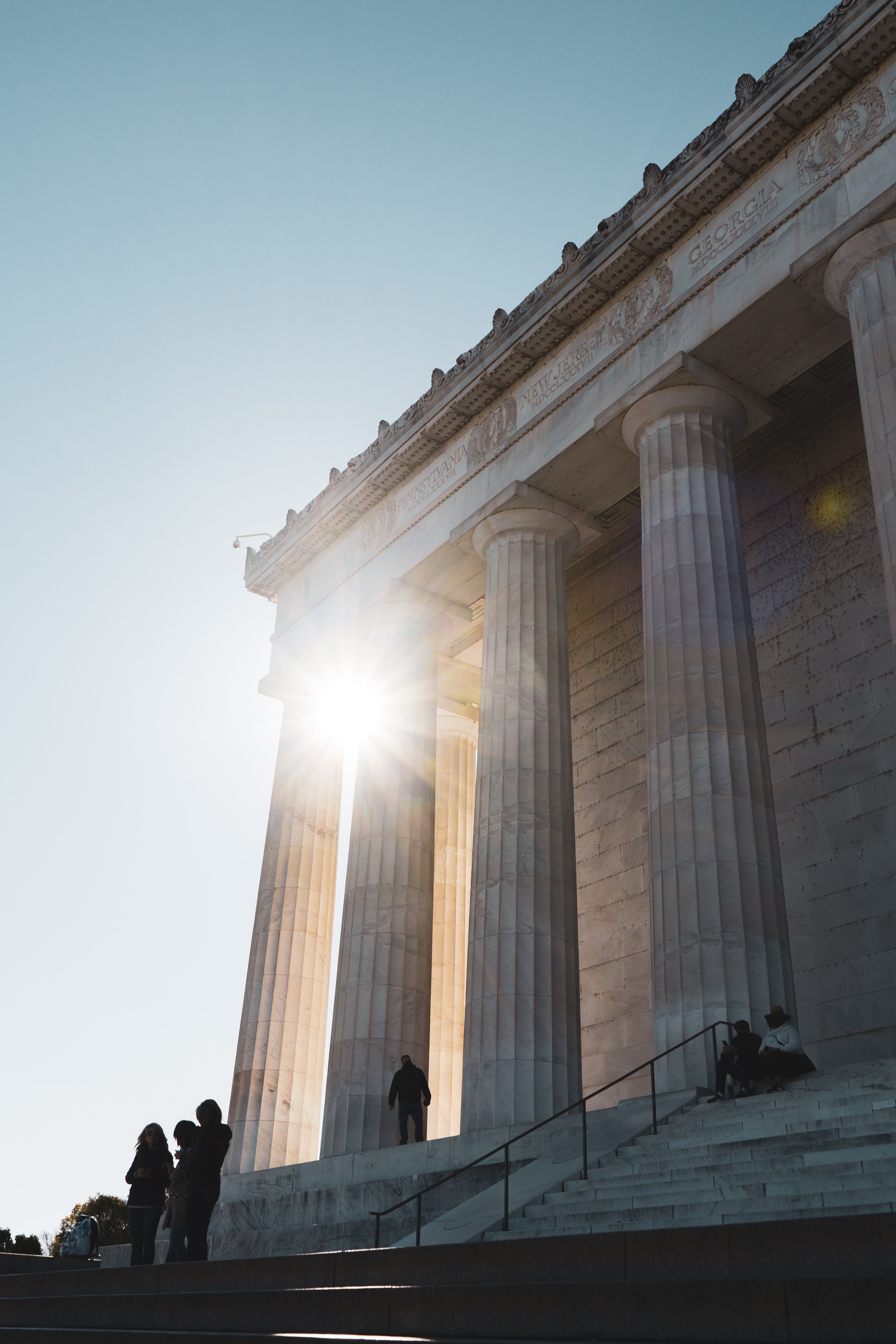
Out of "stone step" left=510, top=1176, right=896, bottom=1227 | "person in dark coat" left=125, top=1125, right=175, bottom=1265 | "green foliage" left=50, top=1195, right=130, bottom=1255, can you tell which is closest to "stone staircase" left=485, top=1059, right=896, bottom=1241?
"stone step" left=510, top=1176, right=896, bottom=1227

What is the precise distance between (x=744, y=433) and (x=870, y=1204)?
59.7 feet

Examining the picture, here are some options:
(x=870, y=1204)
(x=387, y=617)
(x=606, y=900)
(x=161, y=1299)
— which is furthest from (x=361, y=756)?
(x=870, y=1204)

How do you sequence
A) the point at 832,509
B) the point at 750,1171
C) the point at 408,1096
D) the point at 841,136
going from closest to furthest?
1. the point at 750,1171
2. the point at 841,136
3. the point at 408,1096
4. the point at 832,509

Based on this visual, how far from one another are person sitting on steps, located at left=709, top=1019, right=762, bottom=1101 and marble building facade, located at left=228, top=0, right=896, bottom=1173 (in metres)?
1.50

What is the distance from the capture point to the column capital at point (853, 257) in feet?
65.7

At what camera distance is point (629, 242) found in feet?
81.9

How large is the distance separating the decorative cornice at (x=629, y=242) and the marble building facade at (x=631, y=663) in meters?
0.08

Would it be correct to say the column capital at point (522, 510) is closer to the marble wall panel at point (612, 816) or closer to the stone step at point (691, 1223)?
the marble wall panel at point (612, 816)

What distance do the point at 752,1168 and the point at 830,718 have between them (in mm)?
15337

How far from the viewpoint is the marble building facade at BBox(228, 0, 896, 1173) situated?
20469mm

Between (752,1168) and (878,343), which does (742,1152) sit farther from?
(878,343)

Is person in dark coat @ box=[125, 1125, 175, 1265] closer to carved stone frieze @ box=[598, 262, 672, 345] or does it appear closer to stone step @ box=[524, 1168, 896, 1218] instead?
stone step @ box=[524, 1168, 896, 1218]

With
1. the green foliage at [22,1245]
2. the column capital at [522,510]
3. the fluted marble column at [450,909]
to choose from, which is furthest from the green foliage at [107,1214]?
the column capital at [522,510]

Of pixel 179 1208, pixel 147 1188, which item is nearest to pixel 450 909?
pixel 147 1188
